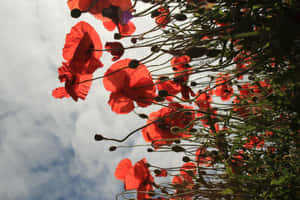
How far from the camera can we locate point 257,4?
0.41m

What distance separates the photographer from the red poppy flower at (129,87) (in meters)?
0.64

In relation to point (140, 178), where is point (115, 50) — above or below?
above

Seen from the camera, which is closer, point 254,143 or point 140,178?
point 254,143

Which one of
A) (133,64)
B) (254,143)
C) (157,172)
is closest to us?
(133,64)

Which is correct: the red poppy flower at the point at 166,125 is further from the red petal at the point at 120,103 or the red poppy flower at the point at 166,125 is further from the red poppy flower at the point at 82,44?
the red poppy flower at the point at 82,44

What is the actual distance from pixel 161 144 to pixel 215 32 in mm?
441

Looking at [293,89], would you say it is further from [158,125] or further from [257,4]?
[158,125]

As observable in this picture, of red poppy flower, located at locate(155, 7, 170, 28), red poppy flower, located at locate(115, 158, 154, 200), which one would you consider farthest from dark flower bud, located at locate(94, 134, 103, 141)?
red poppy flower, located at locate(155, 7, 170, 28)

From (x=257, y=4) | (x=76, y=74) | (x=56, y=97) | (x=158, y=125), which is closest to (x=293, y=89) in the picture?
(x=257, y=4)

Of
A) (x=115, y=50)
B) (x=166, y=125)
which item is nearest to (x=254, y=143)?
(x=166, y=125)

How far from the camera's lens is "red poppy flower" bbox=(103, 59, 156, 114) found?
641mm

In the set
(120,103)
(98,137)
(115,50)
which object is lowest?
(98,137)

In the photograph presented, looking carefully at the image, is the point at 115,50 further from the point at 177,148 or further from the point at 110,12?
the point at 177,148

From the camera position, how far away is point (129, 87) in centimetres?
66
